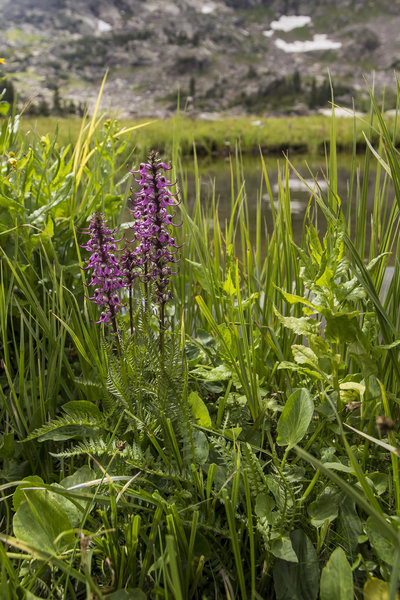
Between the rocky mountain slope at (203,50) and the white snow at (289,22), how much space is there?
0.20 metres

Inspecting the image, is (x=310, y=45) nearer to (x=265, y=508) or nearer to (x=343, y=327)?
(x=343, y=327)

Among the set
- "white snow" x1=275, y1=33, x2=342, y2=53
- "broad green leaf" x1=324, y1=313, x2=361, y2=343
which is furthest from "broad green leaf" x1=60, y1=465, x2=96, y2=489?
"white snow" x1=275, y1=33, x2=342, y2=53

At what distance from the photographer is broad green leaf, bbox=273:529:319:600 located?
72cm

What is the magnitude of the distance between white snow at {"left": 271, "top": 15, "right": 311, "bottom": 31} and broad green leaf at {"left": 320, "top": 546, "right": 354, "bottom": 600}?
102043 mm

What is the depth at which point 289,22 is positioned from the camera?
8869cm

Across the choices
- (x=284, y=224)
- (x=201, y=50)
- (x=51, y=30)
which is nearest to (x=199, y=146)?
(x=284, y=224)

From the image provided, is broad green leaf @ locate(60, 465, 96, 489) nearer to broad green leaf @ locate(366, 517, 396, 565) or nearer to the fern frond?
the fern frond

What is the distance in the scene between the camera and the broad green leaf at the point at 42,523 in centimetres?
72

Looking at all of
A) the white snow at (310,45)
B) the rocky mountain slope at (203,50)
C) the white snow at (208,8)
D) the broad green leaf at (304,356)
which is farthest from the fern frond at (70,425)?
the white snow at (208,8)

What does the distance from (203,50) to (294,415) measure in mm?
73208

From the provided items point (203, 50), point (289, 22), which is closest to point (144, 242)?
point (203, 50)

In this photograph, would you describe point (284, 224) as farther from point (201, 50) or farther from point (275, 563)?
point (201, 50)

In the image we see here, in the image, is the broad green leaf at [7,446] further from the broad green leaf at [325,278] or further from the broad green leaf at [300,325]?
the broad green leaf at [325,278]

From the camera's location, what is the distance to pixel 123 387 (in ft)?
3.01
